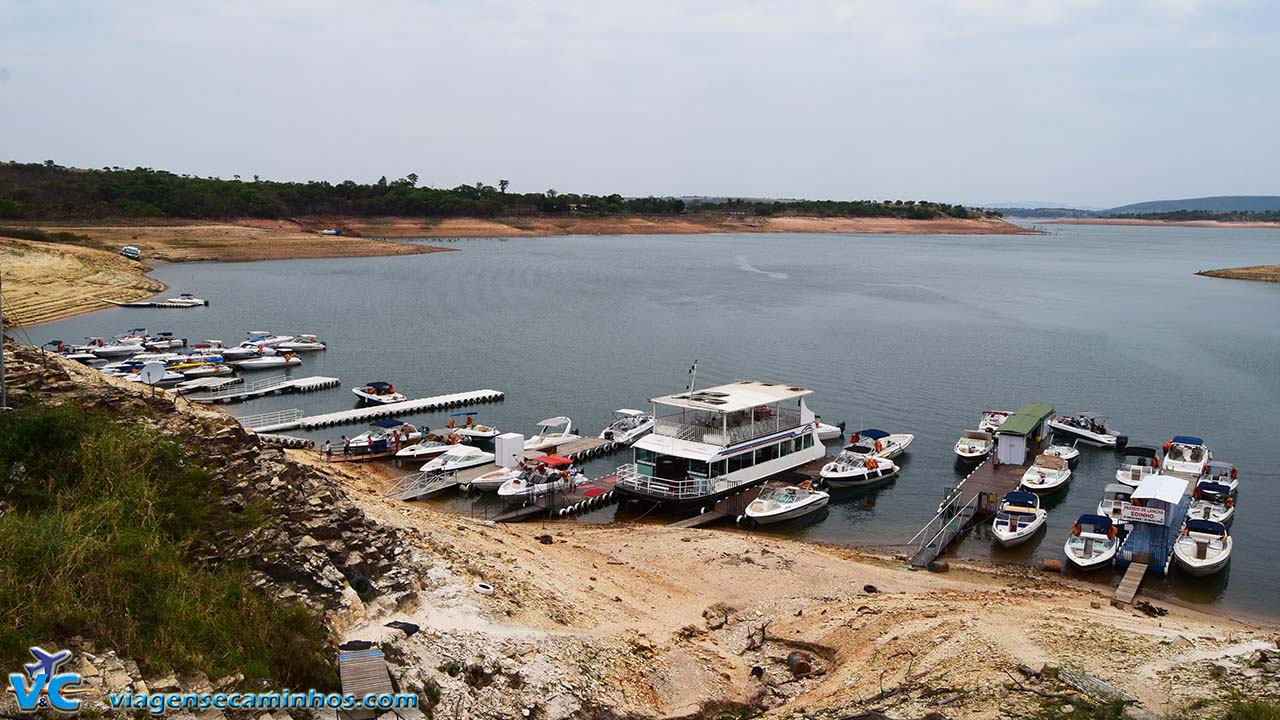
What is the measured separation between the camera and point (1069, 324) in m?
78.2

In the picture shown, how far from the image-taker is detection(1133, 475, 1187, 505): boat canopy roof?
28688 mm

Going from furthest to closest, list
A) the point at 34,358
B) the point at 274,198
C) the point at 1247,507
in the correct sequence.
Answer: the point at 274,198
the point at 1247,507
the point at 34,358

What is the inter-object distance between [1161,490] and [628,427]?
66.6ft

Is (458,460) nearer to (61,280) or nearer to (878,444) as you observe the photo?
(878,444)

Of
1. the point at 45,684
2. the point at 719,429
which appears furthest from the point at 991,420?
the point at 45,684

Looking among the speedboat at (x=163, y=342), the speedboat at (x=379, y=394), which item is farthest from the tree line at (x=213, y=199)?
the speedboat at (x=379, y=394)

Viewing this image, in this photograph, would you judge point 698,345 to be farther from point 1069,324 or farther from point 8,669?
point 8,669

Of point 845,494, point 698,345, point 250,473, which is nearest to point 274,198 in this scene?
point 698,345

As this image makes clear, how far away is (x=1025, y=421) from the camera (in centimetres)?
3891

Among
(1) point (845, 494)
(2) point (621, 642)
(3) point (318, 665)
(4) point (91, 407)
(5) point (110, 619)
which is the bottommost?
(1) point (845, 494)

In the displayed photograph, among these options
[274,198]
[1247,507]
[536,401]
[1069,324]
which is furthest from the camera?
[274,198]

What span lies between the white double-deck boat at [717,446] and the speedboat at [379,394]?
1681 centimetres

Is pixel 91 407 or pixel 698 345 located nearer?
pixel 91 407

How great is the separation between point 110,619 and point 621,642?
8284mm
